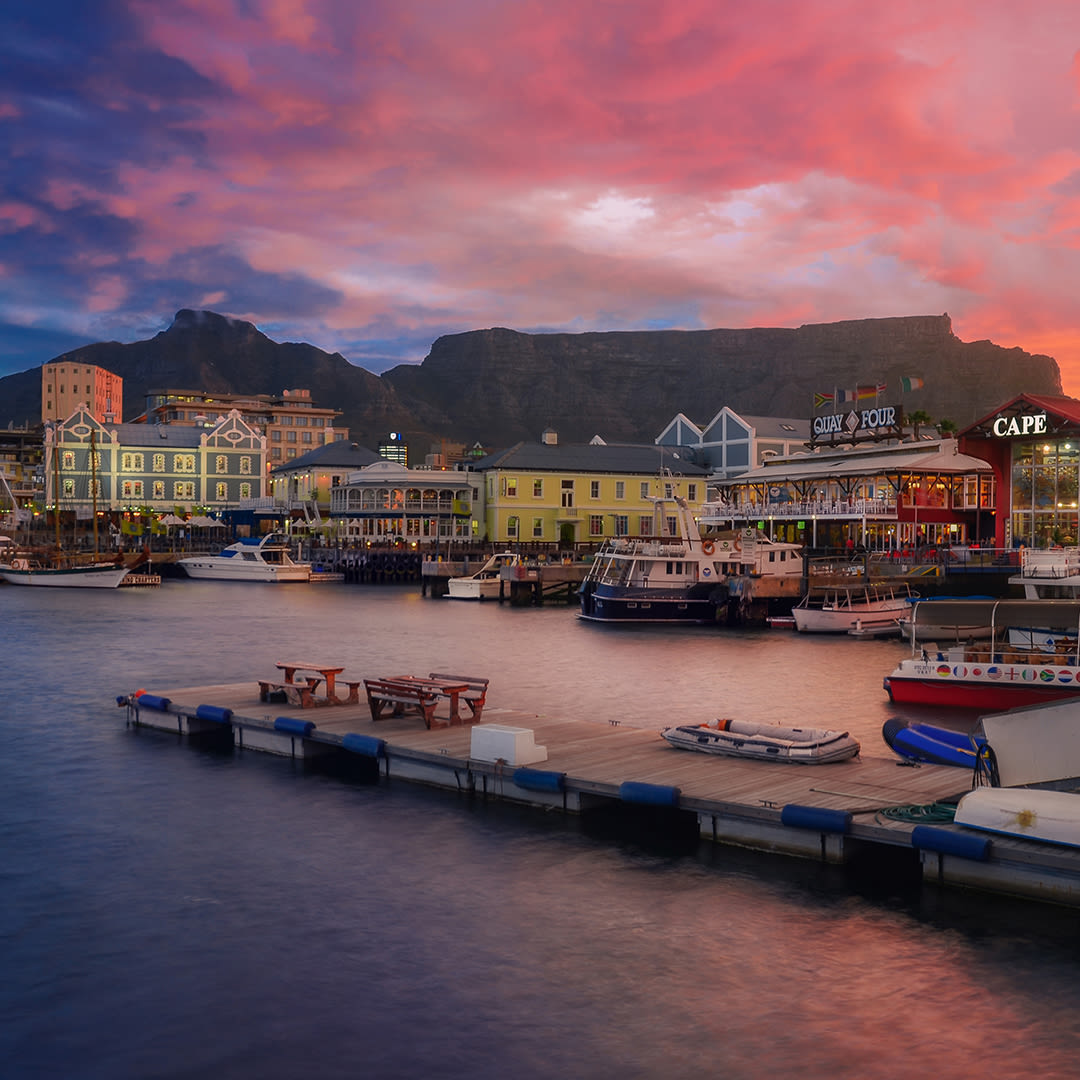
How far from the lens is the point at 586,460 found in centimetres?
11456

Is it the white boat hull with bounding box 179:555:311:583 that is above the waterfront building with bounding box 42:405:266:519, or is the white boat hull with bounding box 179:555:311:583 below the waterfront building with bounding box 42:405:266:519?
below

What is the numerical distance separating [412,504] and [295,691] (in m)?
89.8

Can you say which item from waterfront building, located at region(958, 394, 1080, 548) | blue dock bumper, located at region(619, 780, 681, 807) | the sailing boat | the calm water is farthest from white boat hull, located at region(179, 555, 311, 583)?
blue dock bumper, located at region(619, 780, 681, 807)

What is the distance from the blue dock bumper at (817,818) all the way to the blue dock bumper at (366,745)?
30.2 feet

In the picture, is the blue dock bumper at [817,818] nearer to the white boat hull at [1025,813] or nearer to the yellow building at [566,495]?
the white boat hull at [1025,813]

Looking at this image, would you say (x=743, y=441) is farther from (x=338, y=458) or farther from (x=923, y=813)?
(x=923, y=813)

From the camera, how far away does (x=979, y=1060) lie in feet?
40.1

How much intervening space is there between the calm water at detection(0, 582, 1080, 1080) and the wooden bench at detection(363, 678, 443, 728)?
2.32 m

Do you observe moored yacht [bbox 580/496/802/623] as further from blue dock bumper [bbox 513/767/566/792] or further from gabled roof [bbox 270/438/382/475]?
gabled roof [bbox 270/438/382/475]

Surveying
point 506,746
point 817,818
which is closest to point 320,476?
point 506,746

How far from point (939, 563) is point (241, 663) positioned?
142 feet

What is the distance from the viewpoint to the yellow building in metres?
113

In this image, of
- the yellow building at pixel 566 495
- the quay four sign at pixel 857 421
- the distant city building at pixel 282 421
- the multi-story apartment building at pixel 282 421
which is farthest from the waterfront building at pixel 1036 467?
the distant city building at pixel 282 421

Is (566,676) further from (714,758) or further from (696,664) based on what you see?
(714,758)
